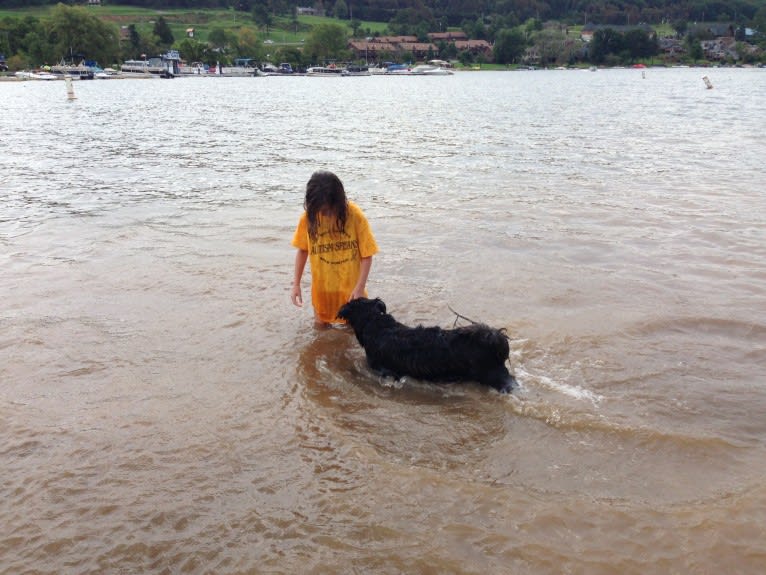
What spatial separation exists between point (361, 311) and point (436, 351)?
0.79m

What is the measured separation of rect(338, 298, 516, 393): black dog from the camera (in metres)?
4.81

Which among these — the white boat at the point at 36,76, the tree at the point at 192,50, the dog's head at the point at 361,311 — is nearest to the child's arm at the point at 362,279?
the dog's head at the point at 361,311

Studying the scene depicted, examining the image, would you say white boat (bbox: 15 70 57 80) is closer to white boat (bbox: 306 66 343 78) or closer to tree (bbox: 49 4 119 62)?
tree (bbox: 49 4 119 62)

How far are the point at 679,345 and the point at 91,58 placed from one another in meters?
152

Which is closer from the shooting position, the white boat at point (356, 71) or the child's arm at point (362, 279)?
the child's arm at point (362, 279)

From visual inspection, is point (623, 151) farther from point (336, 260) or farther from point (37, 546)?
point (37, 546)

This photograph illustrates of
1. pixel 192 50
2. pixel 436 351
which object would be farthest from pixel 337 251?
pixel 192 50

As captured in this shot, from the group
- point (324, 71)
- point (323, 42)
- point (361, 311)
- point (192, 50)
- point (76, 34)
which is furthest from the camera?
point (323, 42)

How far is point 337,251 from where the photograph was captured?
5.82 m

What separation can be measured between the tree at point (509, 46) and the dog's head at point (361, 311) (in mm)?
194834

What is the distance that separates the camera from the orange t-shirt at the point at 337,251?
573 cm

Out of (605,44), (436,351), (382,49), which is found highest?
(605,44)

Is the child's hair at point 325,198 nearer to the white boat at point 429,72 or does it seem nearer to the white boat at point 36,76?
the white boat at point 36,76

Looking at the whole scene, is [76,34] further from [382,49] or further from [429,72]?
[382,49]
